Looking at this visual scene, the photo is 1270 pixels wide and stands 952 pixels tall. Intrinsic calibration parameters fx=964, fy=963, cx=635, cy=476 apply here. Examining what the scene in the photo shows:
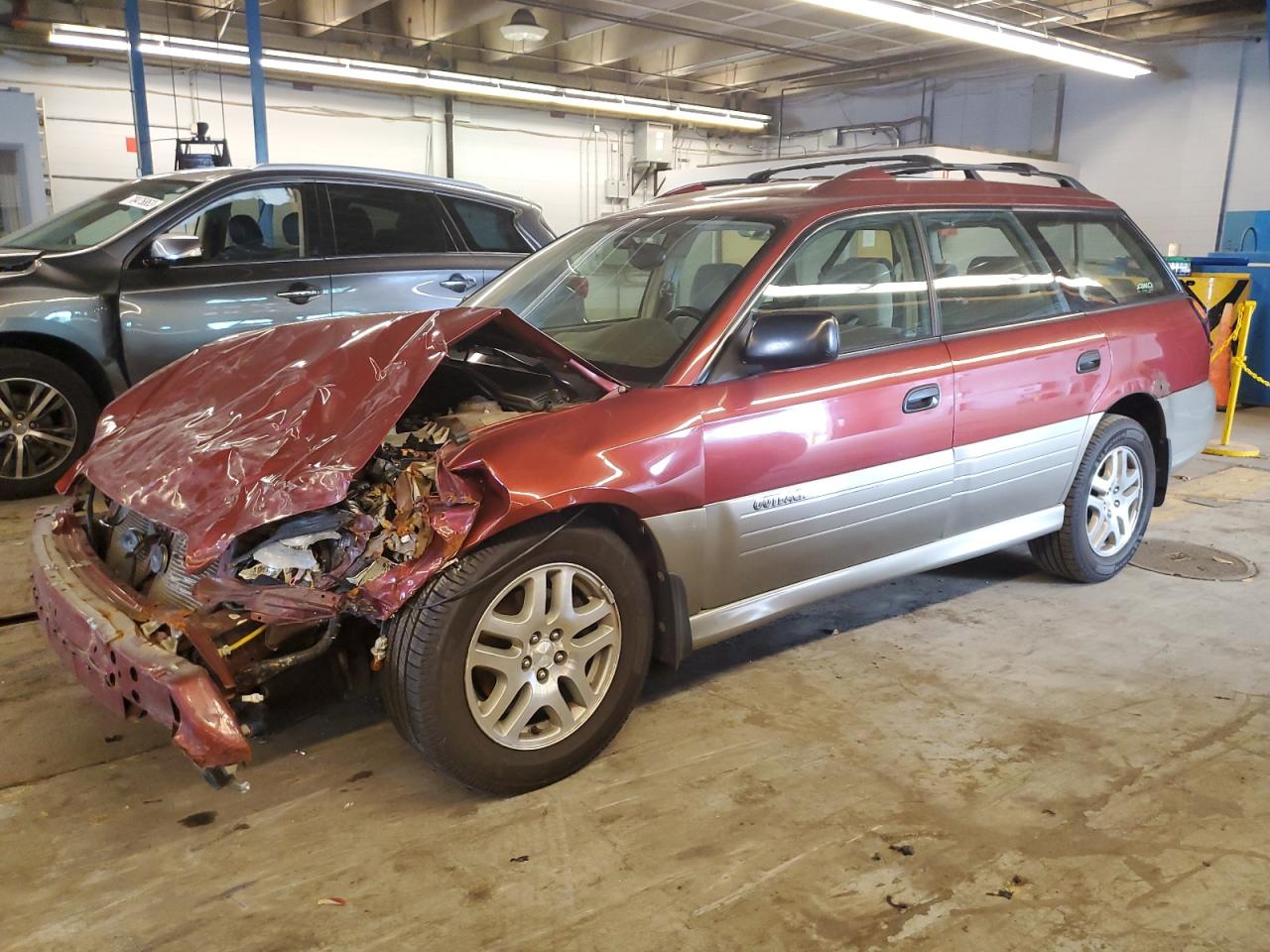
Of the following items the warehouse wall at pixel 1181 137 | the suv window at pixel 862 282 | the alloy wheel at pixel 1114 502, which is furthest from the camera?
the warehouse wall at pixel 1181 137

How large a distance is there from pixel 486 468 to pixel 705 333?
0.87m

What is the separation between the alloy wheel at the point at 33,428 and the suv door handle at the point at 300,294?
1.26m

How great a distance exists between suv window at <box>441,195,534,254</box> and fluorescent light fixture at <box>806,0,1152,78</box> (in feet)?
10.7

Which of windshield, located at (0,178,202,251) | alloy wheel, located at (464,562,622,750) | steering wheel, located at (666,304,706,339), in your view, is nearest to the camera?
alloy wheel, located at (464,562,622,750)

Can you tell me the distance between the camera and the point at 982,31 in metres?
9.07

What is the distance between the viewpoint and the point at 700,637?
111 inches

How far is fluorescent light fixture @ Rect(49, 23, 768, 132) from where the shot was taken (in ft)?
32.7

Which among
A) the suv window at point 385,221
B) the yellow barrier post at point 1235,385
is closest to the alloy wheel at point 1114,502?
the yellow barrier post at point 1235,385

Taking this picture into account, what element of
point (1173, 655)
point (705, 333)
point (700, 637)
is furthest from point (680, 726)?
point (1173, 655)

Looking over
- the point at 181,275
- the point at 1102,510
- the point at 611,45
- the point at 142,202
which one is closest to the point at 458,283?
the point at 181,275

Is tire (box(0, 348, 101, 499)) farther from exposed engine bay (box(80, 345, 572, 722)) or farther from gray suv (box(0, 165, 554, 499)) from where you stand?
exposed engine bay (box(80, 345, 572, 722))

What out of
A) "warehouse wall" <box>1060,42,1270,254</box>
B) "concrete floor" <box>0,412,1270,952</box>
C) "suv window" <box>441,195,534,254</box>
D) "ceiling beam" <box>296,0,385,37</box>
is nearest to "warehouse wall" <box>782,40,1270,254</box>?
"warehouse wall" <box>1060,42,1270,254</box>

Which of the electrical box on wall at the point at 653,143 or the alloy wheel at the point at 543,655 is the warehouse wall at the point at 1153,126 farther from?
the alloy wheel at the point at 543,655

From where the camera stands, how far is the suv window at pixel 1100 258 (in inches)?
154
